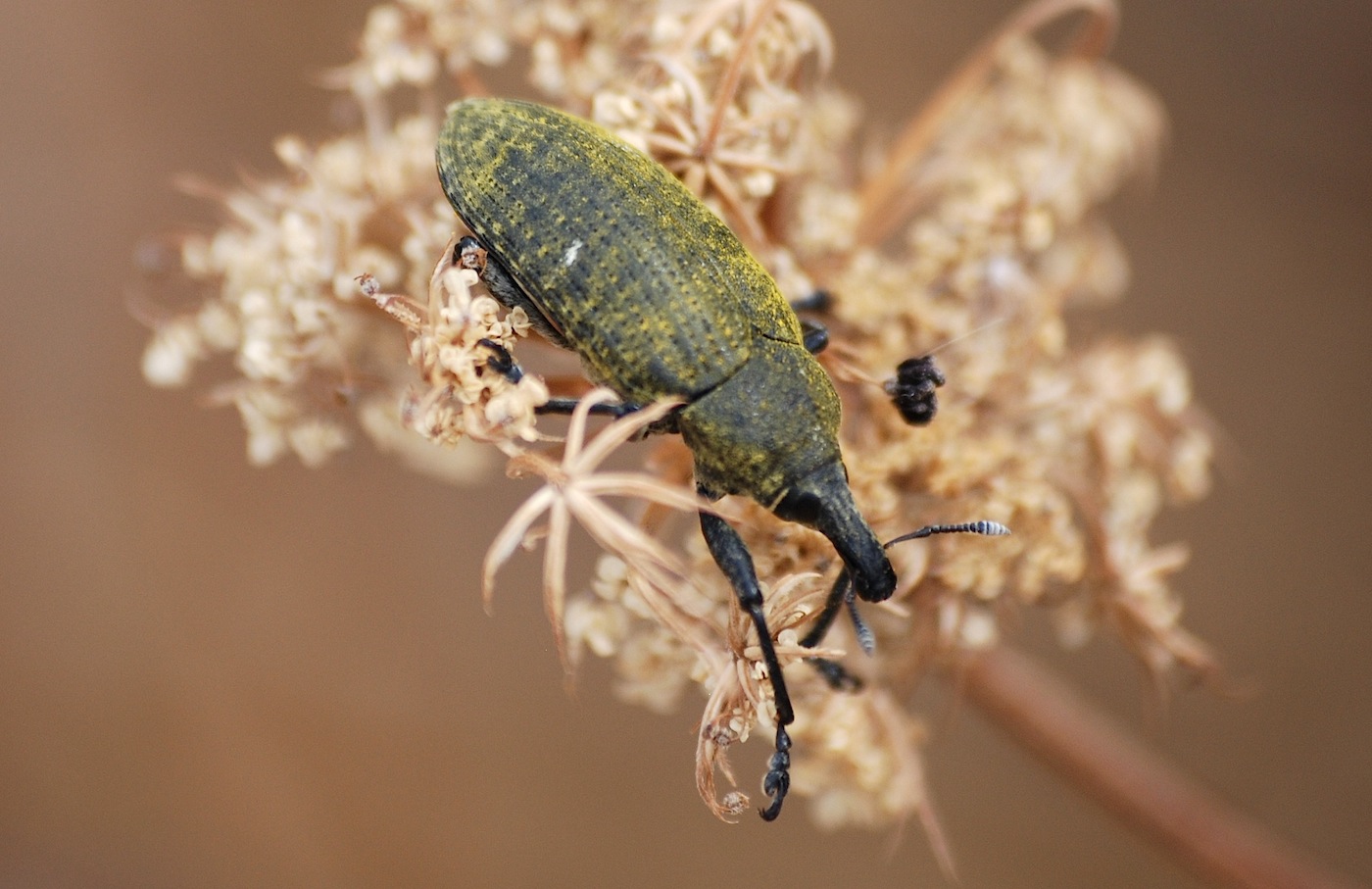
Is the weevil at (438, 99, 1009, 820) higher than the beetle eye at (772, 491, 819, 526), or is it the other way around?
the weevil at (438, 99, 1009, 820)

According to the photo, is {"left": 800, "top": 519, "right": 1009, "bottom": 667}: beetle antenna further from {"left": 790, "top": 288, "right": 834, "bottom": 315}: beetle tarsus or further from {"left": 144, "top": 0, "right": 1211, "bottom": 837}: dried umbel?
{"left": 790, "top": 288, "right": 834, "bottom": 315}: beetle tarsus

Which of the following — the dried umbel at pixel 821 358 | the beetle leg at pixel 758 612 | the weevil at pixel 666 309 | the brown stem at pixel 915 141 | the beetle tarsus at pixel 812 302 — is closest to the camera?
the beetle leg at pixel 758 612

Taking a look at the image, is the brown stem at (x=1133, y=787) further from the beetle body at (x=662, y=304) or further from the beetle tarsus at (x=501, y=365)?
the beetle tarsus at (x=501, y=365)

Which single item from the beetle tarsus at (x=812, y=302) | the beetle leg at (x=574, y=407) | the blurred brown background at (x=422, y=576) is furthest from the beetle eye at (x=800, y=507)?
the blurred brown background at (x=422, y=576)

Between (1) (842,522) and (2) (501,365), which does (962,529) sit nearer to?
(1) (842,522)

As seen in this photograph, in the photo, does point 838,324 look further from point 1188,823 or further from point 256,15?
point 256,15

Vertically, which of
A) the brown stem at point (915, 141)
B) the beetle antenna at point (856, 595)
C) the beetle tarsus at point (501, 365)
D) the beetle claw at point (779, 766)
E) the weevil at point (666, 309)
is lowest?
the beetle claw at point (779, 766)

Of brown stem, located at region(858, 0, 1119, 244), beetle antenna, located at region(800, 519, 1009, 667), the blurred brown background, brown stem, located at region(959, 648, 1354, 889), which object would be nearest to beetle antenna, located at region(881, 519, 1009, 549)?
beetle antenna, located at region(800, 519, 1009, 667)

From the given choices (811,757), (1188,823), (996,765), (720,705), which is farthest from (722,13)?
(996,765)
